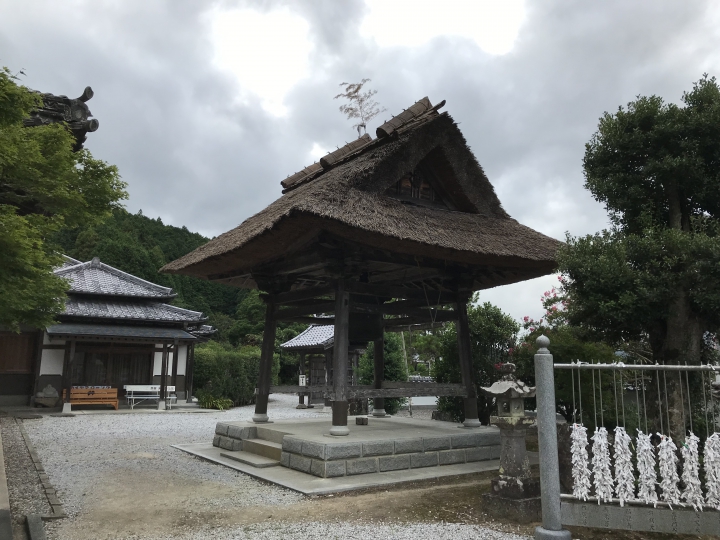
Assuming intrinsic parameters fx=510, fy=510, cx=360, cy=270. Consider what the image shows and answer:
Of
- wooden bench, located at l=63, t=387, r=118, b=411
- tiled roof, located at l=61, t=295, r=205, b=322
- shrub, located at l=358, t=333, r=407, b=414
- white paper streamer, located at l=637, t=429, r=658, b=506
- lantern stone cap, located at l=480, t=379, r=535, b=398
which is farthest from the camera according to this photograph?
tiled roof, located at l=61, t=295, r=205, b=322

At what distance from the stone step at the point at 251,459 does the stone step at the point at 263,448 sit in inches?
2.8

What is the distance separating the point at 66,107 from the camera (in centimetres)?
769

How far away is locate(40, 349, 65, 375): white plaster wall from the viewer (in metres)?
18.1

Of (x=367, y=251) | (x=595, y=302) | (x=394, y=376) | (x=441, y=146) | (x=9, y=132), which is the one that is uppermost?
(x=441, y=146)

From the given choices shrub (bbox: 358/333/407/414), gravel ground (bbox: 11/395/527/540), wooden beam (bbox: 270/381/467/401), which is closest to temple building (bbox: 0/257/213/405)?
shrub (bbox: 358/333/407/414)

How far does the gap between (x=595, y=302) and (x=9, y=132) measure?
6.38 meters

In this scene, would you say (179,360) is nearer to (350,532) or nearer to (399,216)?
(399,216)

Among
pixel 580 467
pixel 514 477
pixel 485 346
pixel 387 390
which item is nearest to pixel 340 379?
pixel 387 390

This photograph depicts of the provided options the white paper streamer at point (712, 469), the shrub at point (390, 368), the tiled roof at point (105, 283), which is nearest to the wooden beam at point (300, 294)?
the white paper streamer at point (712, 469)

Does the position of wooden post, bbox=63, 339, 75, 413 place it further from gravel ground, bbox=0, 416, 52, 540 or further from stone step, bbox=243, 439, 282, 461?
stone step, bbox=243, 439, 282, 461

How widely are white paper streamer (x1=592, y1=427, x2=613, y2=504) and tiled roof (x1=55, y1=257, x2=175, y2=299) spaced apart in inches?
757

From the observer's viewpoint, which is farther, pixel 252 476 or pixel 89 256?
pixel 89 256

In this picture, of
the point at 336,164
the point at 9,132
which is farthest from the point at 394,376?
the point at 9,132

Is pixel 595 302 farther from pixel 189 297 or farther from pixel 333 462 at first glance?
pixel 189 297
